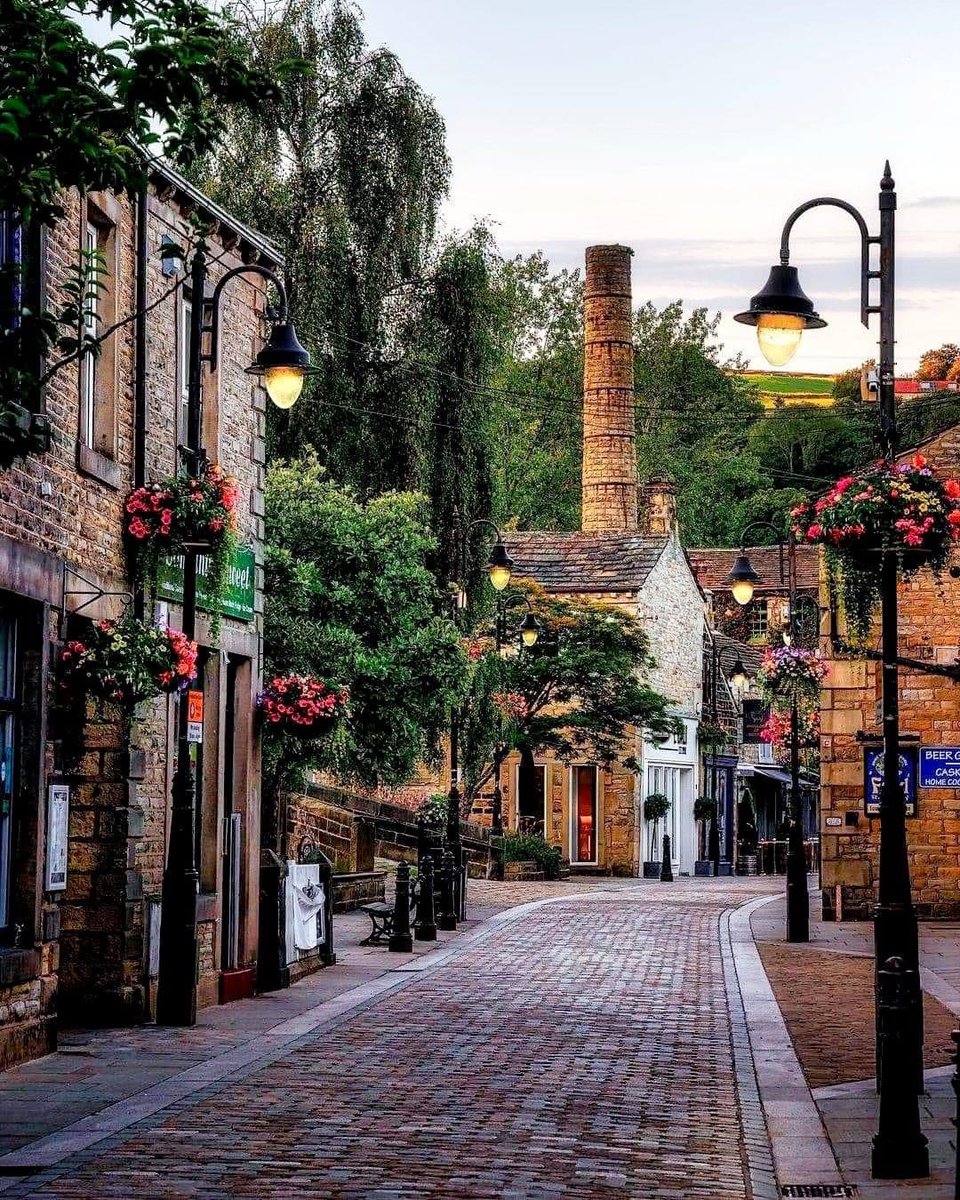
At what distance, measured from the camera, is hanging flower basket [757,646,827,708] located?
96.4ft

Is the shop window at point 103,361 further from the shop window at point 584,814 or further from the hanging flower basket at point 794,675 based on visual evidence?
the shop window at point 584,814

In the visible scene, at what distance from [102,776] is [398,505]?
14.6m

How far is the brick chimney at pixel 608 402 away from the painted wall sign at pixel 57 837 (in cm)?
5030

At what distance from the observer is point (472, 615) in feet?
122

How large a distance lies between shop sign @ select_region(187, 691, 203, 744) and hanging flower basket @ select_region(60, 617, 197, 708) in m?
1.46

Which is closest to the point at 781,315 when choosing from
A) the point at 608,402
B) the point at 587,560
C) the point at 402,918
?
the point at 402,918

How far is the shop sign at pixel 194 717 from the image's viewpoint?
17.1m

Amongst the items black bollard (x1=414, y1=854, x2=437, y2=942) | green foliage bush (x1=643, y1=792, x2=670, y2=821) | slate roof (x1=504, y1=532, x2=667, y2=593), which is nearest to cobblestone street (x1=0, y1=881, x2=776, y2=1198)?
black bollard (x1=414, y1=854, x2=437, y2=942)

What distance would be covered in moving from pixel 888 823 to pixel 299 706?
9.76 meters

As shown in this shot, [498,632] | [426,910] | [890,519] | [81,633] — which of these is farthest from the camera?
[498,632]

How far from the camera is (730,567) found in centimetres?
7219

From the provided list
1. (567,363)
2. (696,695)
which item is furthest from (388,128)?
(567,363)

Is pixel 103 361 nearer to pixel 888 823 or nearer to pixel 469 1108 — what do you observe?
pixel 469 1108

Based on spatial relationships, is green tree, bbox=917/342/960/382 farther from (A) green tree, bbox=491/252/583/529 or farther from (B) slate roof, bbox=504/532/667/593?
(B) slate roof, bbox=504/532/667/593
